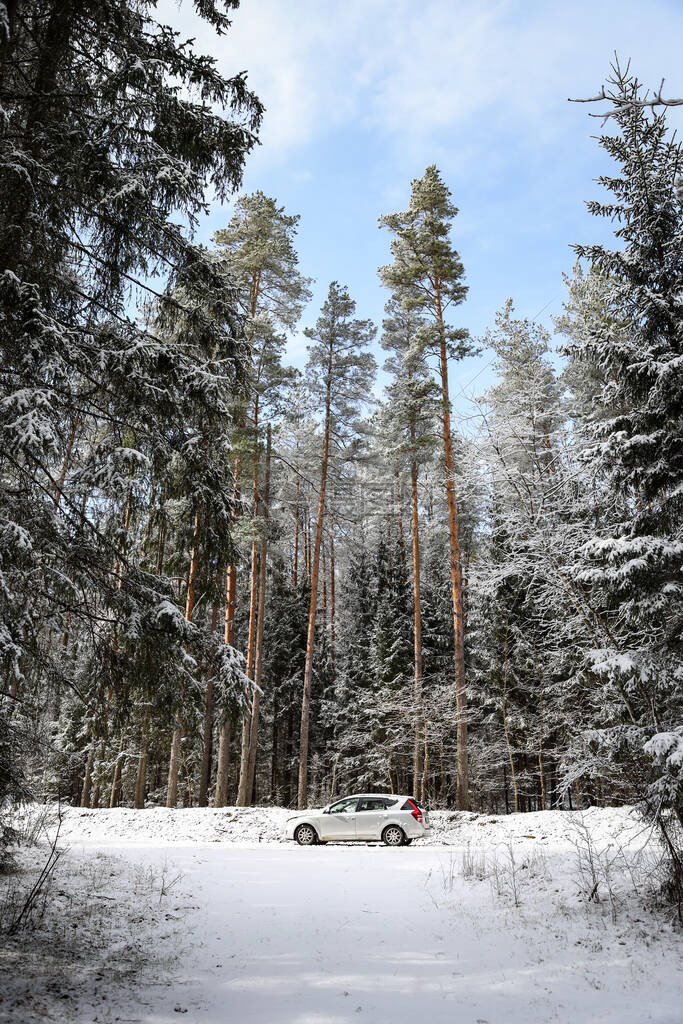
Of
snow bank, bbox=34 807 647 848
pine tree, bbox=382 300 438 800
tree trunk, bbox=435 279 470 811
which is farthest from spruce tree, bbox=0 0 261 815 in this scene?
pine tree, bbox=382 300 438 800

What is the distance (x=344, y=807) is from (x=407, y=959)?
9406mm

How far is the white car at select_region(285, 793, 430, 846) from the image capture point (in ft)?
46.9

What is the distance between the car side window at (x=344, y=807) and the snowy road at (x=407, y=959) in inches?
218

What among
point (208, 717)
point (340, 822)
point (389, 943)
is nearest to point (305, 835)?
point (340, 822)

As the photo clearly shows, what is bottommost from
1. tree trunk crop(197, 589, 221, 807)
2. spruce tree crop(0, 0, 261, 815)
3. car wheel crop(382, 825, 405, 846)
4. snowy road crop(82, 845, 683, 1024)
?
snowy road crop(82, 845, 683, 1024)

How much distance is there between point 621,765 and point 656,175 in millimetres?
7552

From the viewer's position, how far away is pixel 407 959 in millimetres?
5988

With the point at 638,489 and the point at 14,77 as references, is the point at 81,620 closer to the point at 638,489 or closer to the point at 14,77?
the point at 14,77

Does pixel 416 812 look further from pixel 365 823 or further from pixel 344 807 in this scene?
pixel 344 807

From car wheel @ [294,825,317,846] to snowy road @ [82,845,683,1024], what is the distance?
5700 millimetres

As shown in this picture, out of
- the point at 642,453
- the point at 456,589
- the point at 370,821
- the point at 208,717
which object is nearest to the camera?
the point at 642,453

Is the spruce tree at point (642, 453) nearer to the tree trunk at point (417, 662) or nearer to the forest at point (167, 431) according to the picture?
the forest at point (167, 431)

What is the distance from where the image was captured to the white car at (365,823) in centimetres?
1431

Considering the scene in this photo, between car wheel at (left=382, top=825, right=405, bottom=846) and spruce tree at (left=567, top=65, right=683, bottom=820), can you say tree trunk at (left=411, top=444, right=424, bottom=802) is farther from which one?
spruce tree at (left=567, top=65, right=683, bottom=820)
